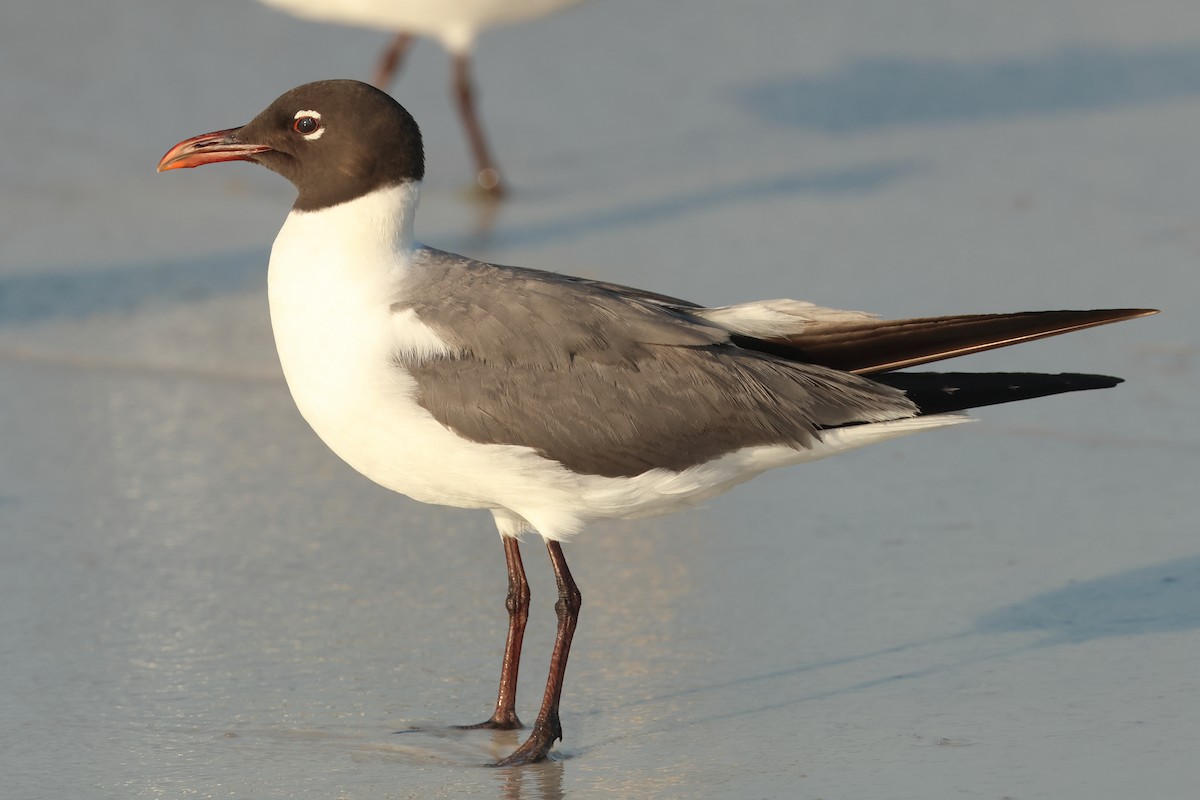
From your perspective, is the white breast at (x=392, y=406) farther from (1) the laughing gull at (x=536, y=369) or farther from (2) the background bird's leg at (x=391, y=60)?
(2) the background bird's leg at (x=391, y=60)

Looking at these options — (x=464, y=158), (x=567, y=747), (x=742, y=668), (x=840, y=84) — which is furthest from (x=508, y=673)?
(x=840, y=84)

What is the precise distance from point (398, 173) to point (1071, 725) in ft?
6.08

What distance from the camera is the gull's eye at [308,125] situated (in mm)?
4059

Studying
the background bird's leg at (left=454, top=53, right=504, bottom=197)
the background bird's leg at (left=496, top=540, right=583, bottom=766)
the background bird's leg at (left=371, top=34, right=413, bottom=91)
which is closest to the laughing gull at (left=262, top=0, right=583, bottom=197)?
the background bird's leg at (left=454, top=53, right=504, bottom=197)

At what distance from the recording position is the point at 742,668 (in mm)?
4184

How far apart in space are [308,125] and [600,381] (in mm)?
883

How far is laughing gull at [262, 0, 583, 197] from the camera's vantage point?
8.85m

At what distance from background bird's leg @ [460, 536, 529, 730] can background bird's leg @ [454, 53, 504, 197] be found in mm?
4739

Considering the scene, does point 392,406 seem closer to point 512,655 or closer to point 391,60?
point 512,655

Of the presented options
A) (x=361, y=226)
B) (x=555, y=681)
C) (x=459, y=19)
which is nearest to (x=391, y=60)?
(x=459, y=19)

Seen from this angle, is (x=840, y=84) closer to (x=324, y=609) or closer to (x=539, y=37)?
(x=539, y=37)

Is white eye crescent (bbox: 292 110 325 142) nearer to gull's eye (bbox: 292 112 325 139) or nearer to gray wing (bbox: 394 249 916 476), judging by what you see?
gull's eye (bbox: 292 112 325 139)

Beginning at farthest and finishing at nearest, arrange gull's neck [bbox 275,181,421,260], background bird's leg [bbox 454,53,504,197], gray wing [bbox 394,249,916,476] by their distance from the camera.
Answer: background bird's leg [bbox 454,53,504,197]
gull's neck [bbox 275,181,421,260]
gray wing [bbox 394,249,916,476]

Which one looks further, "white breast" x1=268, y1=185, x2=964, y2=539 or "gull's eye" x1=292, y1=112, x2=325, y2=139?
"gull's eye" x1=292, y1=112, x2=325, y2=139
